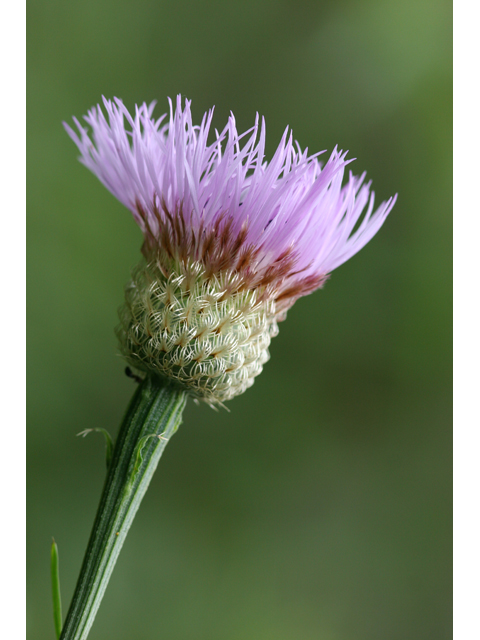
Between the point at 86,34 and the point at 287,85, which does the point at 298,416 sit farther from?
the point at 86,34

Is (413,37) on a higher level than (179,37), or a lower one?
higher

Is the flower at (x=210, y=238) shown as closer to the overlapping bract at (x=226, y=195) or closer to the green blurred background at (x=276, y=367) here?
the overlapping bract at (x=226, y=195)

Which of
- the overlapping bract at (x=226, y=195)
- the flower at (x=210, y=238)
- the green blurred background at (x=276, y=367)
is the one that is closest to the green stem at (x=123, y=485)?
the flower at (x=210, y=238)

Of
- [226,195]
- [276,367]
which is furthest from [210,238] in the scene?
[276,367]

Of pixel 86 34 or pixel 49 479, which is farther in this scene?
pixel 49 479
